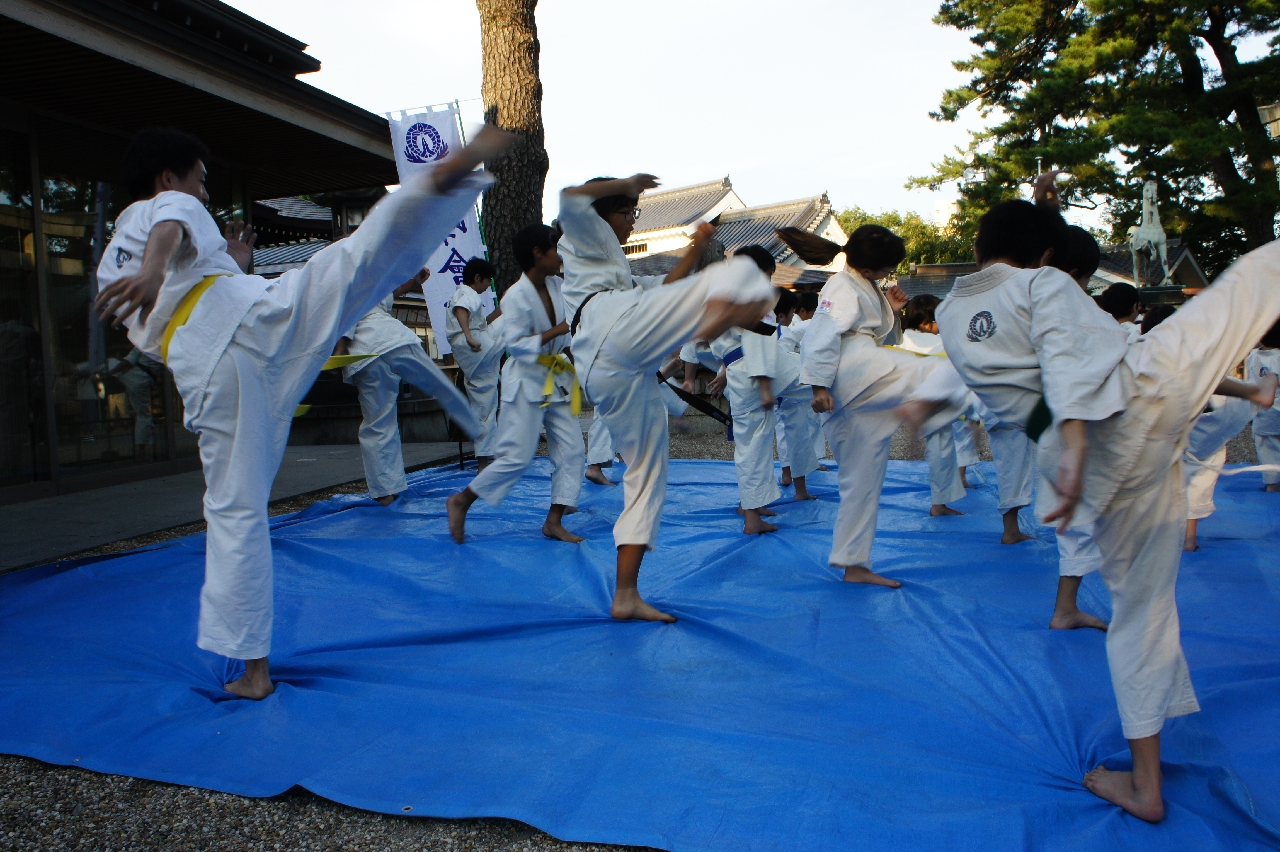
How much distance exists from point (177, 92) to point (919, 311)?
5421mm

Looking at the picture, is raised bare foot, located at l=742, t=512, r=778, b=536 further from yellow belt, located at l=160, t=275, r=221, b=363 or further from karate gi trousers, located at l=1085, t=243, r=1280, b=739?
yellow belt, located at l=160, t=275, r=221, b=363

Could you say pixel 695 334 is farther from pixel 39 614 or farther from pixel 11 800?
pixel 39 614

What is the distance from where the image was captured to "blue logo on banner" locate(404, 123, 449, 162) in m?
7.66

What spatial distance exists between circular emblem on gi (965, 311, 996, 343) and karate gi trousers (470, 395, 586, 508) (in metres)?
2.71

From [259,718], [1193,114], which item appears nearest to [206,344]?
[259,718]

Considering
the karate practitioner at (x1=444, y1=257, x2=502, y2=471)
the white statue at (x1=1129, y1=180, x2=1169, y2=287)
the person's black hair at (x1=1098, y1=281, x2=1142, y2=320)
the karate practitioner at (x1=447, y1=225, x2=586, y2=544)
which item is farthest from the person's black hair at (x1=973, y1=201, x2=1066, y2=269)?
the white statue at (x1=1129, y1=180, x2=1169, y2=287)

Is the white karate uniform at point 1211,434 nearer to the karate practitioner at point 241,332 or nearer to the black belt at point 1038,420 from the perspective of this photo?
the black belt at point 1038,420

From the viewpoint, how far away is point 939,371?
9.10 feet

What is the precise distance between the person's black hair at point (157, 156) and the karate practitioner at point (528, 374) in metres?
1.97

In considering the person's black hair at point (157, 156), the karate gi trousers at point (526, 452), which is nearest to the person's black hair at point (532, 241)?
the karate gi trousers at point (526, 452)

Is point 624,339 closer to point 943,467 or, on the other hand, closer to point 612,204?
point 612,204

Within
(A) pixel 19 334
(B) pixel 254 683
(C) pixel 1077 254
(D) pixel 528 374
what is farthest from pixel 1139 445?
(A) pixel 19 334

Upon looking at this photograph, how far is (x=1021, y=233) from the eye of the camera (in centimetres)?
226

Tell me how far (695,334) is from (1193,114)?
52.6ft
